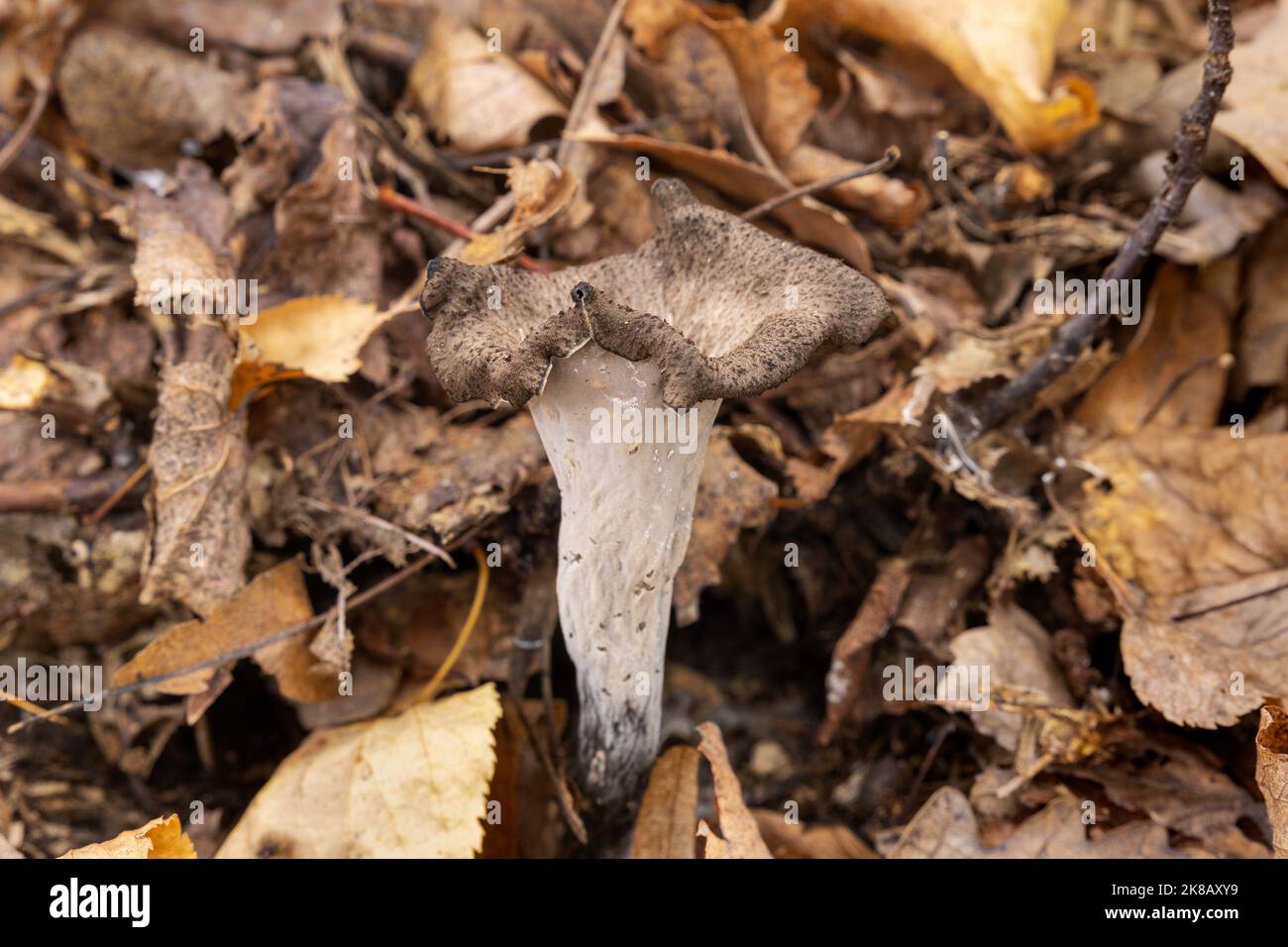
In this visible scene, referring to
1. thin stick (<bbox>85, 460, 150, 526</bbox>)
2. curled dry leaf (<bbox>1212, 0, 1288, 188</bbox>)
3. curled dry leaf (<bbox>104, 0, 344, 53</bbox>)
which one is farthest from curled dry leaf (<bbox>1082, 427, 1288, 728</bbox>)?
curled dry leaf (<bbox>104, 0, 344, 53</bbox>)

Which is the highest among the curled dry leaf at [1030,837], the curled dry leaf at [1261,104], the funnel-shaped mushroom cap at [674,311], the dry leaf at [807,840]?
the curled dry leaf at [1261,104]

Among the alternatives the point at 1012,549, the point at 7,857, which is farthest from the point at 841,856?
the point at 7,857

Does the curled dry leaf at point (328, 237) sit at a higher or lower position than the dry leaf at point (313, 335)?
higher

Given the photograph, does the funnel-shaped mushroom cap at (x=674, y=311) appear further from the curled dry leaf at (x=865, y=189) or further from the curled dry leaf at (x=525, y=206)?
the curled dry leaf at (x=865, y=189)

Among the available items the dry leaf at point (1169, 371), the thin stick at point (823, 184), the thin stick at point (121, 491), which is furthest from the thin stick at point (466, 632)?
the dry leaf at point (1169, 371)

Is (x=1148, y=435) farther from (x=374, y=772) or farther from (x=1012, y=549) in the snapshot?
(x=374, y=772)

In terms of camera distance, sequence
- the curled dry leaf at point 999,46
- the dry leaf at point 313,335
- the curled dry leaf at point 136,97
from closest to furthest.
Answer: the dry leaf at point 313,335, the curled dry leaf at point 999,46, the curled dry leaf at point 136,97

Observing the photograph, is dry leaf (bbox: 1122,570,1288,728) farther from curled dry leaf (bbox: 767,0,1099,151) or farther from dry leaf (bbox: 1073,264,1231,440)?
curled dry leaf (bbox: 767,0,1099,151)
